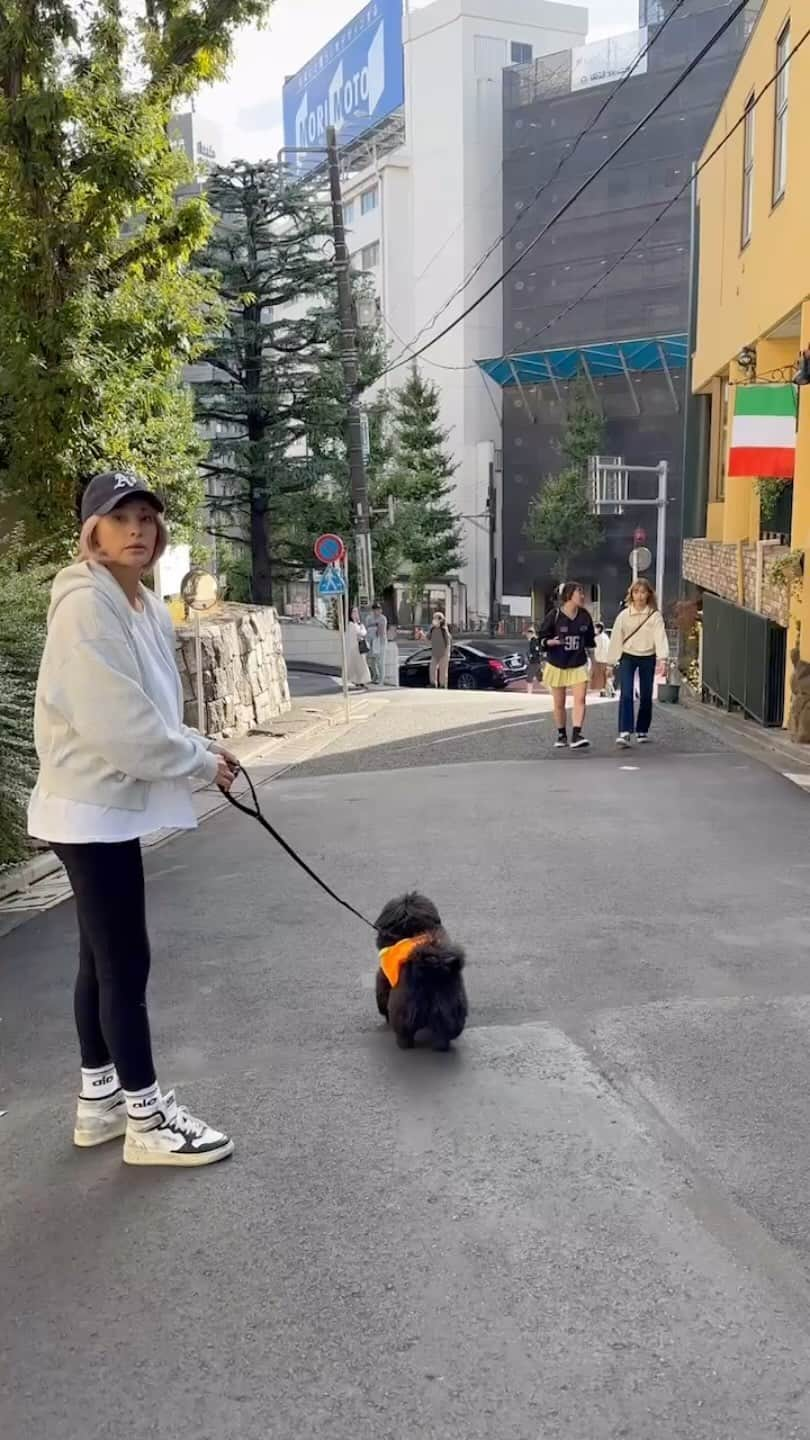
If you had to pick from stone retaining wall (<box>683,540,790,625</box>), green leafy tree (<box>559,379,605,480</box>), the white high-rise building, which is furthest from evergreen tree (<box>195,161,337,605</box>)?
the white high-rise building

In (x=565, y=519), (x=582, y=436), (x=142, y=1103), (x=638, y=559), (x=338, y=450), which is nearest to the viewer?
(x=142, y=1103)

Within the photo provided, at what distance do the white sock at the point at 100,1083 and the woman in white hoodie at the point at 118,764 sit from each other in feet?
0.34

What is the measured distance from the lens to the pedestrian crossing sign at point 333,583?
18.3 metres

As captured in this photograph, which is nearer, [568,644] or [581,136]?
[568,644]

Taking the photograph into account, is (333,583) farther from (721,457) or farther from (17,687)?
(17,687)

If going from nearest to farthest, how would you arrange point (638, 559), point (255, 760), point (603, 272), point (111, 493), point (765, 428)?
point (111, 493) → point (765, 428) → point (255, 760) → point (638, 559) → point (603, 272)

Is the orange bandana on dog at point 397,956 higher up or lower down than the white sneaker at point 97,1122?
higher up

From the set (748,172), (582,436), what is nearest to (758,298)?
(748,172)

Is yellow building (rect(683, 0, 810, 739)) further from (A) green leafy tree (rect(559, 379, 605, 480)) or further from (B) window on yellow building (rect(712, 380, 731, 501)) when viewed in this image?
(A) green leafy tree (rect(559, 379, 605, 480))

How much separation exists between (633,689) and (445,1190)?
866cm

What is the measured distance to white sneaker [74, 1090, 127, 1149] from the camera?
11.6ft

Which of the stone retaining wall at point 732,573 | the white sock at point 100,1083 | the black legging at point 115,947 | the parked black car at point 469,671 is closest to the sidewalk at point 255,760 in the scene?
the white sock at point 100,1083

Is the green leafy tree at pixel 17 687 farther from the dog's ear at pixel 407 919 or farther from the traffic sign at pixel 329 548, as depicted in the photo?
the traffic sign at pixel 329 548

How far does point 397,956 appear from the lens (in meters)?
4.20
